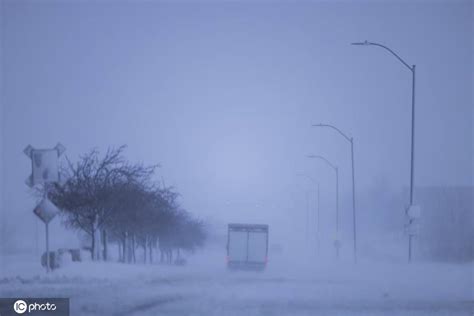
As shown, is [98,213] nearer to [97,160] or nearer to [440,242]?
[97,160]

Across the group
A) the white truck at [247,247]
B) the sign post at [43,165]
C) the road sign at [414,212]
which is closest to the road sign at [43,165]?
the sign post at [43,165]

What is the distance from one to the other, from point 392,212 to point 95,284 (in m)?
57.5

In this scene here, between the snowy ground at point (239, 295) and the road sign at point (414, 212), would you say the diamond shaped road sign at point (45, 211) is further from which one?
the road sign at point (414, 212)

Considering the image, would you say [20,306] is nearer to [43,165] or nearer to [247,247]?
[43,165]

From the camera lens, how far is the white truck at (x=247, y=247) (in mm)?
36125

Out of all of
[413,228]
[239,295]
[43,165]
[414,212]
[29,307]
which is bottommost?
[239,295]

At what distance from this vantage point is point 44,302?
12578 millimetres

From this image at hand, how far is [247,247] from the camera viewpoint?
36.5 m

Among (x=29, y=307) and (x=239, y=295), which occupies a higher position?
(x=29, y=307)

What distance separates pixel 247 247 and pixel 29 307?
80.6 ft

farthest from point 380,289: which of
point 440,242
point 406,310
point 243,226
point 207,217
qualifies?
point 207,217

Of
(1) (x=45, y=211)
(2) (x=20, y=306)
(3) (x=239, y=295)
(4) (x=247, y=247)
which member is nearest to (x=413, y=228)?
(4) (x=247, y=247)

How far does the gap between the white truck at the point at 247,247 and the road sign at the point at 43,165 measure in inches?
649

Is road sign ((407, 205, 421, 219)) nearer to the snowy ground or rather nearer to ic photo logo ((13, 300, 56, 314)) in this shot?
the snowy ground
